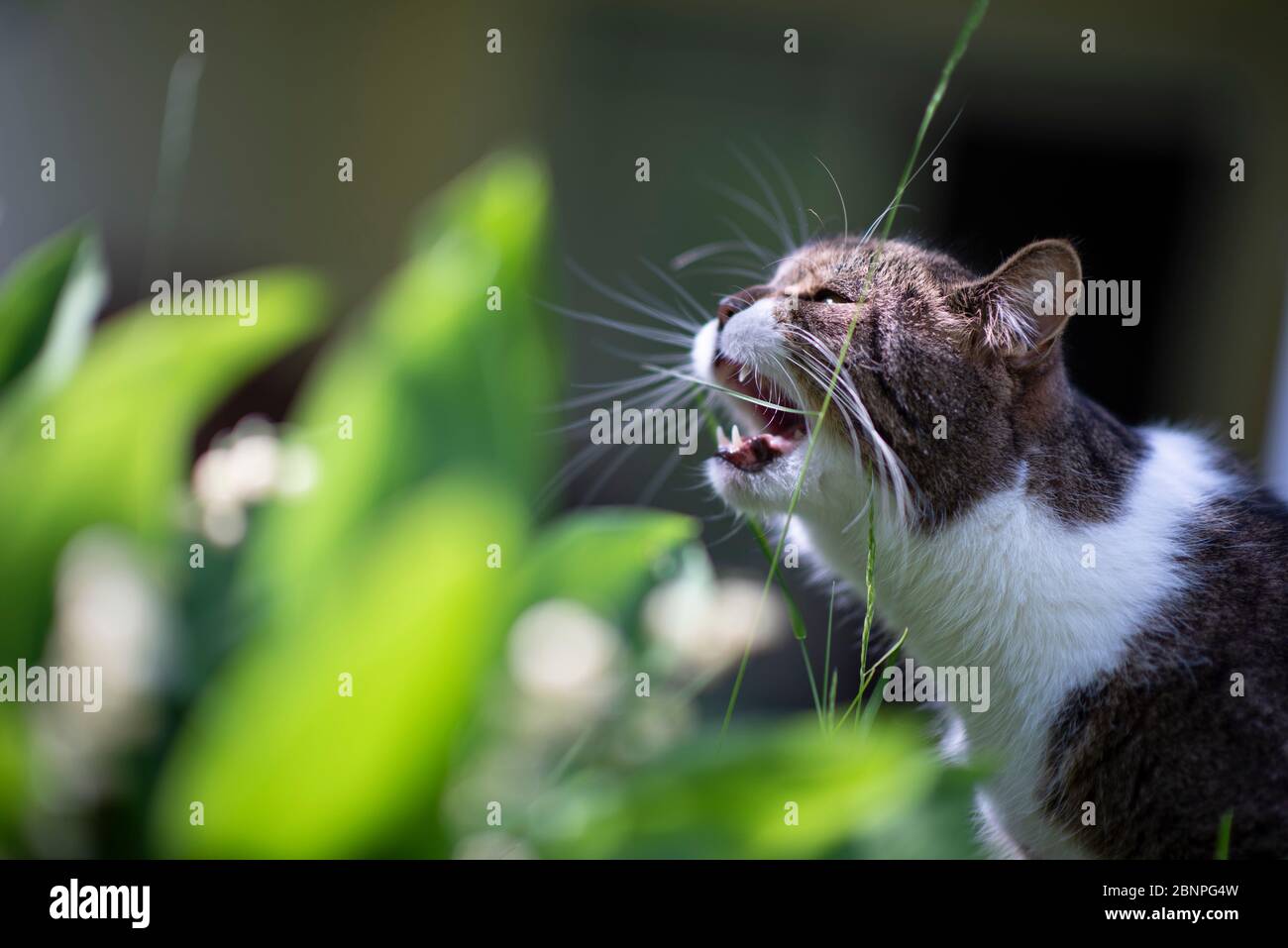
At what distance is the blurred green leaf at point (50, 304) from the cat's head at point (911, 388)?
54 cm

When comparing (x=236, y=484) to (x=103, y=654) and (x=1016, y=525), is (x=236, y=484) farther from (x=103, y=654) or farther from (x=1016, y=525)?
(x=1016, y=525)

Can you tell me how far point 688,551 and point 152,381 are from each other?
1.34ft

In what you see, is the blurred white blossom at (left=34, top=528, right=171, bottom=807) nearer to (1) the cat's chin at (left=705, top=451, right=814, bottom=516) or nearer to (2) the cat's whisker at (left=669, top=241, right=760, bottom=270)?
(1) the cat's chin at (left=705, top=451, right=814, bottom=516)

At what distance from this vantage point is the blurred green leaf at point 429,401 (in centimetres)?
76

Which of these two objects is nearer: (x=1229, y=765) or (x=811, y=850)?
(x=811, y=850)

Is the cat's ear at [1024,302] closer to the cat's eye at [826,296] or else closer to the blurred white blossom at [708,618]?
the cat's eye at [826,296]

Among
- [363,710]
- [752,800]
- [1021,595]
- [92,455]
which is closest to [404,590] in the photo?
[363,710]

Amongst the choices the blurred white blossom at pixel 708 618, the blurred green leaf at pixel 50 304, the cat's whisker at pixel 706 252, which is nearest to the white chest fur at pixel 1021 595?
the blurred white blossom at pixel 708 618

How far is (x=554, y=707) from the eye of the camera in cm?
101

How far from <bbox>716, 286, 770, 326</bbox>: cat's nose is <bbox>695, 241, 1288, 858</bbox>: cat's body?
0.02 metres

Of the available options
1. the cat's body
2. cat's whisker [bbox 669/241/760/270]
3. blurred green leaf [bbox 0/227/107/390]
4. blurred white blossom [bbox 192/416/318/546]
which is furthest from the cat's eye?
blurred green leaf [bbox 0/227/107/390]

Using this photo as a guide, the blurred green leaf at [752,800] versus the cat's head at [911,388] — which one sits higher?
the cat's head at [911,388]

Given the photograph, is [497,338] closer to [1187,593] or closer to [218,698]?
[218,698]
